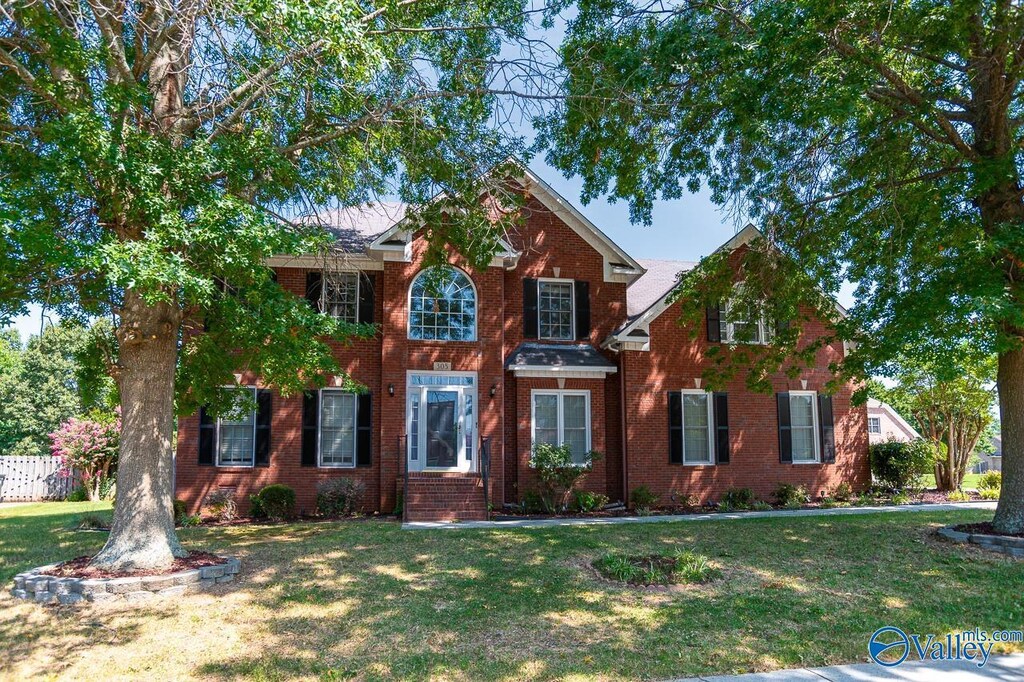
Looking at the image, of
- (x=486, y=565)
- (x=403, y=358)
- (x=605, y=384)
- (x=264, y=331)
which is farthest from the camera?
(x=605, y=384)

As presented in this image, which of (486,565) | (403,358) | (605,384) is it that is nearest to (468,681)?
(486,565)

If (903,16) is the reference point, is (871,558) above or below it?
below

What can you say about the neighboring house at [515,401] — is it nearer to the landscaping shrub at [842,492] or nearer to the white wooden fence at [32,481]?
the landscaping shrub at [842,492]

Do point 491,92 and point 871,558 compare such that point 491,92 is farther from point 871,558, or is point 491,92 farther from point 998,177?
point 871,558

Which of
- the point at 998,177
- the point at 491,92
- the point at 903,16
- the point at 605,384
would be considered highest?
the point at 903,16

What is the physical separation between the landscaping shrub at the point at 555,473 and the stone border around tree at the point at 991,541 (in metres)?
7.23

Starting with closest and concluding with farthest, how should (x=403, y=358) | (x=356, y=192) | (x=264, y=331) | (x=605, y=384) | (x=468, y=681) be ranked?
(x=468, y=681), (x=264, y=331), (x=356, y=192), (x=403, y=358), (x=605, y=384)

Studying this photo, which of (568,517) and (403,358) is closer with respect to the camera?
(568,517)

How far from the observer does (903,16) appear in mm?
8844

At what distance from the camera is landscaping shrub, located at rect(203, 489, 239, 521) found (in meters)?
14.7

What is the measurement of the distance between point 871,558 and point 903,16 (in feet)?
24.1

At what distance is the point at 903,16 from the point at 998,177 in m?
2.75

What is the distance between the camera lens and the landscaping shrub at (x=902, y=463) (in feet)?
57.3

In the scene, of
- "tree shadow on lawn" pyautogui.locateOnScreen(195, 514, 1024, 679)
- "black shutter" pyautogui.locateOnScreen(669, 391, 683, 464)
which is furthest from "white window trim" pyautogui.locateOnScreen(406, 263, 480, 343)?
"tree shadow on lawn" pyautogui.locateOnScreen(195, 514, 1024, 679)
